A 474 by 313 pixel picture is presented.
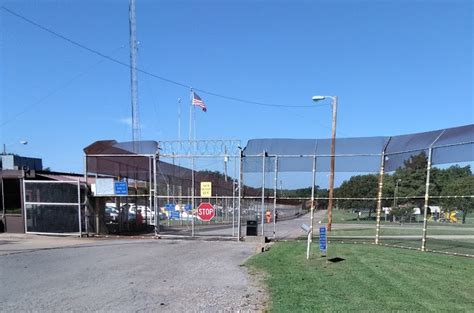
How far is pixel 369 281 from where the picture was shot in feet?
30.6

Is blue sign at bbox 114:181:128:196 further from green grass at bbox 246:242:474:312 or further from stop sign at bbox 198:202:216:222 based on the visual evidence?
green grass at bbox 246:242:474:312

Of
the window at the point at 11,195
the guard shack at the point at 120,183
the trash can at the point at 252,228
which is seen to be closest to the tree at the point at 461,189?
the trash can at the point at 252,228

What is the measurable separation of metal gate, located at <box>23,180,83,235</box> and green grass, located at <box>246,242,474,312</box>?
11235 millimetres

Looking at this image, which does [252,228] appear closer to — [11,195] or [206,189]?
[206,189]

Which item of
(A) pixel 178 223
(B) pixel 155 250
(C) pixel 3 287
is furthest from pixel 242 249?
(A) pixel 178 223

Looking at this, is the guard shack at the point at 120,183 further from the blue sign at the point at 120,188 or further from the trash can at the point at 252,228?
the trash can at the point at 252,228

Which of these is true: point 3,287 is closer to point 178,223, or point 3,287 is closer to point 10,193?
point 10,193

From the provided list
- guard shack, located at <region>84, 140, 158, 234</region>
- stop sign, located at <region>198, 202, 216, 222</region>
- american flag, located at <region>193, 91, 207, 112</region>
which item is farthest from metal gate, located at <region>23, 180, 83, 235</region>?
american flag, located at <region>193, 91, 207, 112</region>

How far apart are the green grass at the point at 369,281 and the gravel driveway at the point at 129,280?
0.68 meters

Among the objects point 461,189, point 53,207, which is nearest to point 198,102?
point 53,207

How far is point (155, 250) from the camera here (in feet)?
52.5

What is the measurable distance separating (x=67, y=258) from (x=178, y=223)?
1668 cm

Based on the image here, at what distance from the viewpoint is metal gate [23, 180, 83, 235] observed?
22.0 meters

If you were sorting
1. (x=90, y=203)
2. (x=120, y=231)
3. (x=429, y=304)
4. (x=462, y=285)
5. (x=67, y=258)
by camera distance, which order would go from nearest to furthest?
(x=429, y=304) < (x=462, y=285) < (x=67, y=258) < (x=90, y=203) < (x=120, y=231)
